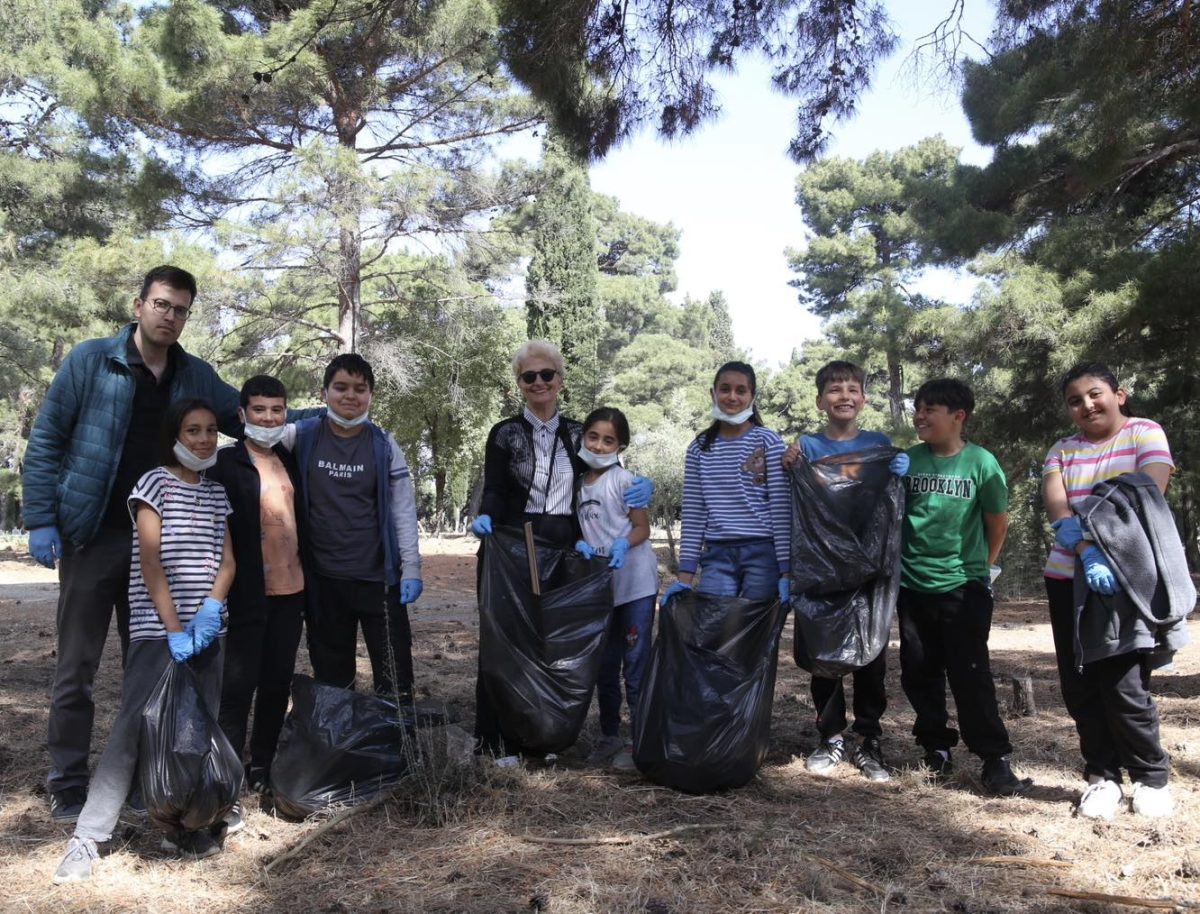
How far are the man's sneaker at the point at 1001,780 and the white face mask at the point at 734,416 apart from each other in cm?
156

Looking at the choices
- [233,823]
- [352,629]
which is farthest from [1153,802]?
[233,823]

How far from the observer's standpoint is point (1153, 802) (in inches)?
127

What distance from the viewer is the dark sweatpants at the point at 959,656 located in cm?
361

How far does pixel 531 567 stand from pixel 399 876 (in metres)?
1.27

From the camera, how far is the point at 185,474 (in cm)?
312

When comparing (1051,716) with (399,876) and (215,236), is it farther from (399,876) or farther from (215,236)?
(215,236)

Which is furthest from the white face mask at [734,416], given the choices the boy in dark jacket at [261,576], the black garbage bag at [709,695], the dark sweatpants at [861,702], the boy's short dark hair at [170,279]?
the boy's short dark hair at [170,279]

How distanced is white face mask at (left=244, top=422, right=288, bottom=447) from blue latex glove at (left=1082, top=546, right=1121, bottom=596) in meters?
2.82

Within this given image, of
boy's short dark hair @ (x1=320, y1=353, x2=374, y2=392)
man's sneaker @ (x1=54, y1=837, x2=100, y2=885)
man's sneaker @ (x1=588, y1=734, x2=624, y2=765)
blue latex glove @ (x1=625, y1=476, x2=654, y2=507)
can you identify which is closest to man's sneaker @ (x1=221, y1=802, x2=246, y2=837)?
man's sneaker @ (x1=54, y1=837, x2=100, y2=885)

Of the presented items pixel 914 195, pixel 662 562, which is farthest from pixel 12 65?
pixel 914 195

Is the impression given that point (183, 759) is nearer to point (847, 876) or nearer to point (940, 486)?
point (847, 876)

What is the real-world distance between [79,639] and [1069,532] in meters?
3.35

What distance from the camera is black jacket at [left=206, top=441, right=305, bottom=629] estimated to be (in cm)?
325

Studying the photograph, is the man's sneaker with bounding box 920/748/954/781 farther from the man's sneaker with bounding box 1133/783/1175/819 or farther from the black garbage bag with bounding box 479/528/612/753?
the black garbage bag with bounding box 479/528/612/753
